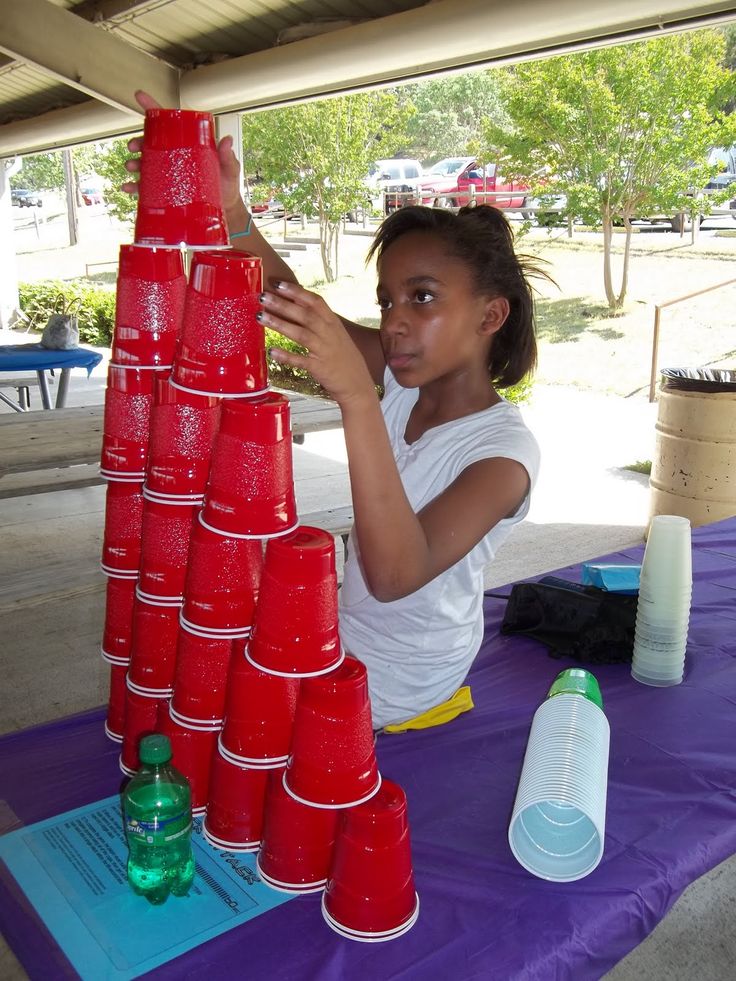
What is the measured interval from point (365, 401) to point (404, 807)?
562 millimetres

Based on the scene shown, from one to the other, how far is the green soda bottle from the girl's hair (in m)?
1.05

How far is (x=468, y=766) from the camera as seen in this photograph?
170 centimetres

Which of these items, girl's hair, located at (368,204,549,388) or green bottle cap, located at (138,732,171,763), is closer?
green bottle cap, located at (138,732,171,763)

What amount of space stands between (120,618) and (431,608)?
0.60 m

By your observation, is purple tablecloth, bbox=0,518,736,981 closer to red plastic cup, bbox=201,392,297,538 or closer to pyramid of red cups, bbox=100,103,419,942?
pyramid of red cups, bbox=100,103,419,942

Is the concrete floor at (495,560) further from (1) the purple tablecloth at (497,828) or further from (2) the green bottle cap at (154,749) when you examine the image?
(2) the green bottle cap at (154,749)

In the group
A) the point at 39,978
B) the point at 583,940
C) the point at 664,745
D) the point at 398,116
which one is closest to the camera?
the point at 39,978

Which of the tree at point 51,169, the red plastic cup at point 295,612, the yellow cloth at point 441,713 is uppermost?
the tree at point 51,169

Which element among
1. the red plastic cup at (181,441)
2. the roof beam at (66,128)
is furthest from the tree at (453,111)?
the red plastic cup at (181,441)

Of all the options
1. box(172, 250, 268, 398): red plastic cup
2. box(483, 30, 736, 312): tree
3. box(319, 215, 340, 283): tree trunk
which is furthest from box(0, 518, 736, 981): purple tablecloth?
box(319, 215, 340, 283): tree trunk

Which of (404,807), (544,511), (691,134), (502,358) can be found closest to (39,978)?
(404,807)

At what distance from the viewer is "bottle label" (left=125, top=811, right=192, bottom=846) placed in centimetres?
114

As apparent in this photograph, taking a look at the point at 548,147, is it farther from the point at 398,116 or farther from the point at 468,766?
the point at 468,766

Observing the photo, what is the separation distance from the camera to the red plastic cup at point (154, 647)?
1.32m
